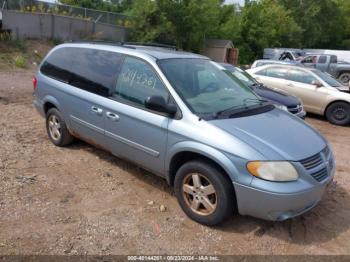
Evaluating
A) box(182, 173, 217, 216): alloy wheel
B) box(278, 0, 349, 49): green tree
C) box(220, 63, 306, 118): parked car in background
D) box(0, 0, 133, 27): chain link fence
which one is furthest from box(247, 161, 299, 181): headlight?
box(278, 0, 349, 49): green tree

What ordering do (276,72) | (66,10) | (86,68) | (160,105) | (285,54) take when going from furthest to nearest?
(285,54)
(66,10)
(276,72)
(86,68)
(160,105)

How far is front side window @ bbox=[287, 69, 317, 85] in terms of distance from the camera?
10.4 m

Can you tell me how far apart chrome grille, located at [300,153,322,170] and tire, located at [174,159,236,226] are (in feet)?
2.40

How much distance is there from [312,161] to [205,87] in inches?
58.5

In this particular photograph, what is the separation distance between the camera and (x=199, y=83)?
14.2 feet

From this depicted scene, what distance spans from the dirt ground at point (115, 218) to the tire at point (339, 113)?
466 cm

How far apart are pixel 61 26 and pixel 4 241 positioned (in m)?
21.0

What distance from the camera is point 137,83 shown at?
4.38 metres

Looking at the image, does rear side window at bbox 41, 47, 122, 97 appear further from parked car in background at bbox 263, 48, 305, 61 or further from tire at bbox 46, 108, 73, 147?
parked car in background at bbox 263, 48, 305, 61

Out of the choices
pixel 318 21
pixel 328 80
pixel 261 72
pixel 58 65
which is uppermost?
pixel 318 21

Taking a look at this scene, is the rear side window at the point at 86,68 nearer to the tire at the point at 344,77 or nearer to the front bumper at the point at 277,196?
the front bumper at the point at 277,196

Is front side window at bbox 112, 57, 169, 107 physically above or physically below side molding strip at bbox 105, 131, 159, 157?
above

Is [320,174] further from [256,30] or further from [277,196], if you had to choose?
[256,30]

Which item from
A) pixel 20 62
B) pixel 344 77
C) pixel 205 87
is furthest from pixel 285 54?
pixel 205 87
